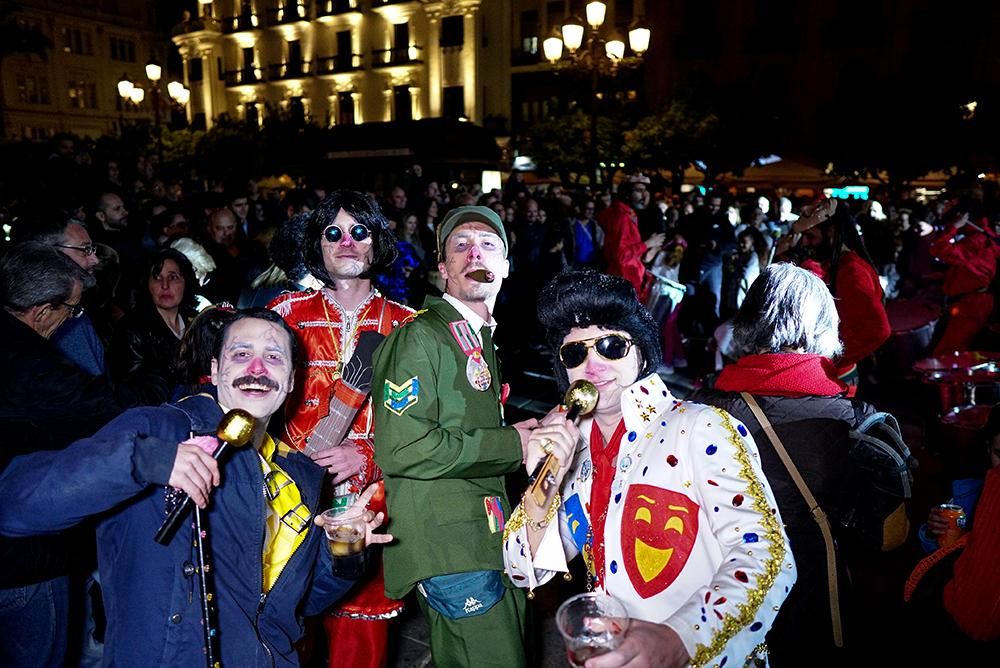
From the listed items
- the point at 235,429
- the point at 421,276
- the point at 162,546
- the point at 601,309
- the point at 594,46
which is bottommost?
the point at 162,546

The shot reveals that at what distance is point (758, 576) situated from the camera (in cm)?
177

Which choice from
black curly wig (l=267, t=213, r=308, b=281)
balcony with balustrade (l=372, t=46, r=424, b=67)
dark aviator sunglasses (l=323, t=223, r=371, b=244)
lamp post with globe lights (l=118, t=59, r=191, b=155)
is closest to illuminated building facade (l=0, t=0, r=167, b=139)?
balcony with balustrade (l=372, t=46, r=424, b=67)

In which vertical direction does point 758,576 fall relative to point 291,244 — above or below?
below

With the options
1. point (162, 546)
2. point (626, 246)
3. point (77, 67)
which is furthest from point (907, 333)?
point (77, 67)

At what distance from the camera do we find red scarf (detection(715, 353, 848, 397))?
→ 2629 mm

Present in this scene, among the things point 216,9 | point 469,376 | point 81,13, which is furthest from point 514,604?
Answer: point 81,13

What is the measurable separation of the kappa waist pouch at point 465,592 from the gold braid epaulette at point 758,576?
1.07 m

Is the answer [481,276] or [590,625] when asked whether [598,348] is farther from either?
[590,625]

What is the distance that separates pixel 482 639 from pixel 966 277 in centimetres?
724

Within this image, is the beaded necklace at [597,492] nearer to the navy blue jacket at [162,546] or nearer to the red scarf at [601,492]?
the red scarf at [601,492]

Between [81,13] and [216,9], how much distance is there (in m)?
14.0

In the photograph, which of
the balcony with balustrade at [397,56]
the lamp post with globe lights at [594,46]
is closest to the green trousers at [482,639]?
the lamp post with globe lights at [594,46]

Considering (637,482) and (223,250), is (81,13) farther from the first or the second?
(637,482)

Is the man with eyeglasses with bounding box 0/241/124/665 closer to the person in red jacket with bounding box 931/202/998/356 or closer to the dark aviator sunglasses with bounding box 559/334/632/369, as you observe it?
the dark aviator sunglasses with bounding box 559/334/632/369
